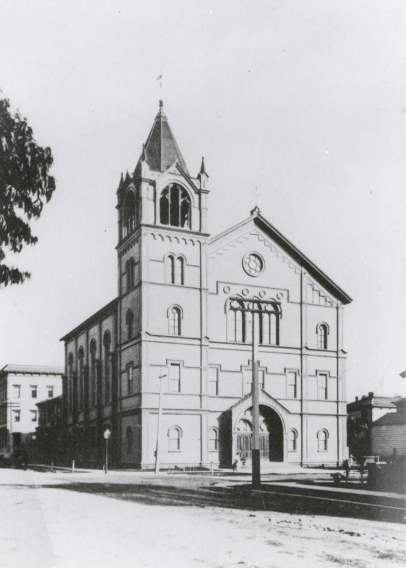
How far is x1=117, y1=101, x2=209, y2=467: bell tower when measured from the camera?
152 ft

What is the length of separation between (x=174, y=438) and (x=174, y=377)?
4.01 metres

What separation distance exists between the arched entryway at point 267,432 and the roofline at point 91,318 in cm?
1294

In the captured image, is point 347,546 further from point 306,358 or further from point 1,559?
point 306,358

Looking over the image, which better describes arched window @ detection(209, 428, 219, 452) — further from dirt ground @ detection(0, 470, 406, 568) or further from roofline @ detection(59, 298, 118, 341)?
dirt ground @ detection(0, 470, 406, 568)

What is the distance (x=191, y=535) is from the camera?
42.8ft

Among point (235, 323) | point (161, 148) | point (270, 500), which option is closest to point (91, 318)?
point (235, 323)

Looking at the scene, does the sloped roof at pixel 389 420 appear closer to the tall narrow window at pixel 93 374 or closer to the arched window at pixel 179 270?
the arched window at pixel 179 270

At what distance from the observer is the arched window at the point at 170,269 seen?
47469 mm

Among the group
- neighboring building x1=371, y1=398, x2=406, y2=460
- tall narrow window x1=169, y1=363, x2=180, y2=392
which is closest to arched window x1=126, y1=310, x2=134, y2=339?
tall narrow window x1=169, y1=363, x2=180, y2=392

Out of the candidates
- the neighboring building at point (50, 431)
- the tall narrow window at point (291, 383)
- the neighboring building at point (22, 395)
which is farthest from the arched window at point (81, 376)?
the neighboring building at point (22, 395)

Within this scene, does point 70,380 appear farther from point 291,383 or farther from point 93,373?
point 291,383

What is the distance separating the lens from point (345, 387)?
53656mm

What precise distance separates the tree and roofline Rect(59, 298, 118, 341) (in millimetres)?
38658

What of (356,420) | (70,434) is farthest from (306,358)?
(70,434)
